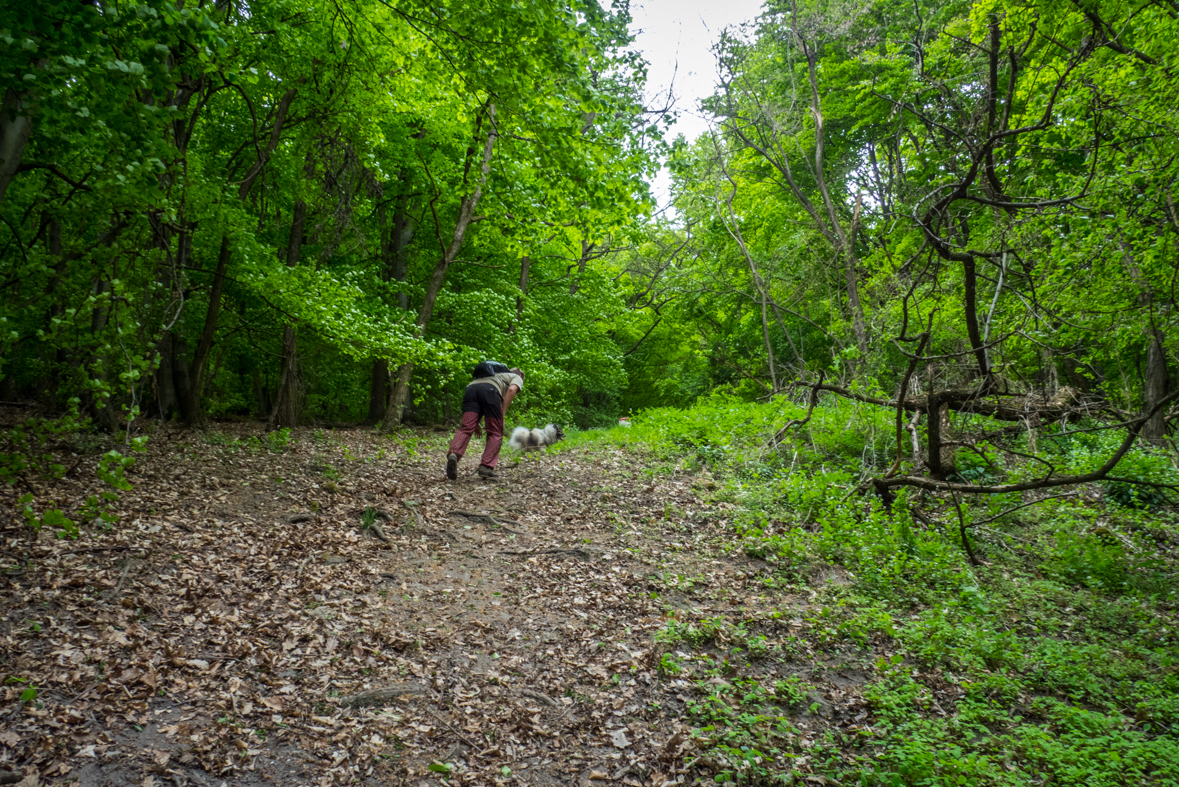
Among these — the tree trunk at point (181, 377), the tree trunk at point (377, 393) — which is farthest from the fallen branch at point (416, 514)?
the tree trunk at point (377, 393)

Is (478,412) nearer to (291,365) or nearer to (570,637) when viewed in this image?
(570,637)

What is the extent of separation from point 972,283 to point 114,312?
6.46 m

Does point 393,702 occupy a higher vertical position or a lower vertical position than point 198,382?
lower

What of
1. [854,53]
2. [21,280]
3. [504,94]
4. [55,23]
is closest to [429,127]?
[504,94]

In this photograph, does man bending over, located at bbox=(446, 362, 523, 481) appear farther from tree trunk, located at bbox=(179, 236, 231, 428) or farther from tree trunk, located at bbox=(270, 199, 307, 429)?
tree trunk, located at bbox=(179, 236, 231, 428)

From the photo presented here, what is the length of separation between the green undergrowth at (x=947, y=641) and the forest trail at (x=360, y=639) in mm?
144

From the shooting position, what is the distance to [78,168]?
5266mm

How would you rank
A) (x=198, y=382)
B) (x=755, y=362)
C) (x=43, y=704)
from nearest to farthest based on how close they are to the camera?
1. (x=43, y=704)
2. (x=198, y=382)
3. (x=755, y=362)

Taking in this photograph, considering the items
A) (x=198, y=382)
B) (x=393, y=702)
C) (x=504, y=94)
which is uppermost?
(x=504, y=94)

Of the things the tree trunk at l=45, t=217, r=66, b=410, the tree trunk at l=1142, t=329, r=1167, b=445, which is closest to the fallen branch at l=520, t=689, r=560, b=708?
the tree trunk at l=45, t=217, r=66, b=410

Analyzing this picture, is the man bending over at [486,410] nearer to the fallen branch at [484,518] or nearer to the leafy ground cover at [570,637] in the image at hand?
the leafy ground cover at [570,637]

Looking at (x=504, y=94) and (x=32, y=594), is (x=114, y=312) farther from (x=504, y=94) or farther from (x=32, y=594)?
(x=504, y=94)

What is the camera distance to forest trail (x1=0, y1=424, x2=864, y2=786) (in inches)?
130

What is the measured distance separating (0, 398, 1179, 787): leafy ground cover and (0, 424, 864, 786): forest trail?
0.02 m
